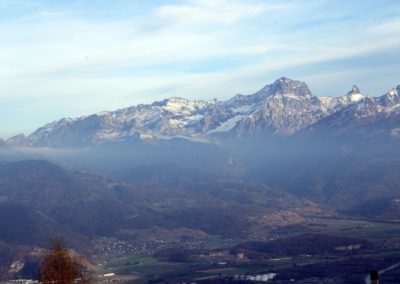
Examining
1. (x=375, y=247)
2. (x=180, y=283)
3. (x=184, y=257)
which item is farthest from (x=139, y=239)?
(x=180, y=283)

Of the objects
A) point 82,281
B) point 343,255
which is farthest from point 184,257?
point 82,281

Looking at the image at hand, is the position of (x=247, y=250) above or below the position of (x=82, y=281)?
below

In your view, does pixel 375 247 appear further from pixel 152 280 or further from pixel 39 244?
pixel 39 244

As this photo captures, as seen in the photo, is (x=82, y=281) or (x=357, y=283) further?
(x=357, y=283)

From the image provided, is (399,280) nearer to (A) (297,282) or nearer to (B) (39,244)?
(A) (297,282)

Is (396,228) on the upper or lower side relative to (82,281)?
lower

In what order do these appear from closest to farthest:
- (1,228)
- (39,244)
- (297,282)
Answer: (297,282)
(39,244)
(1,228)

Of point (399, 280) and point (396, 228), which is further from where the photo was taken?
point (396, 228)

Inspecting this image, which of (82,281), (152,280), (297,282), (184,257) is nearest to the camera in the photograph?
(82,281)

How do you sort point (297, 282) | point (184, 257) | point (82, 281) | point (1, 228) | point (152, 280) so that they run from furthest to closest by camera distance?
point (1, 228), point (184, 257), point (152, 280), point (297, 282), point (82, 281)
